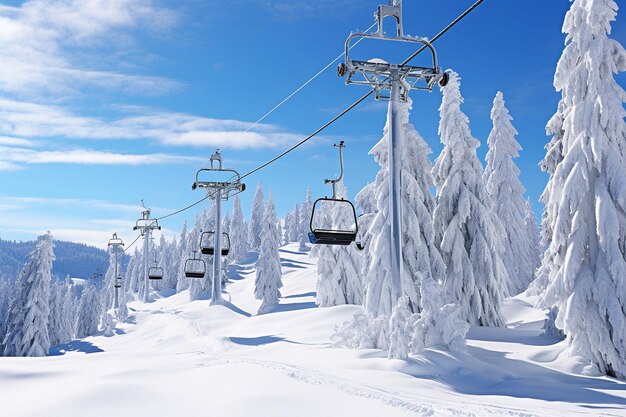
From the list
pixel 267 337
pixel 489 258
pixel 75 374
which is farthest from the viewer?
pixel 267 337

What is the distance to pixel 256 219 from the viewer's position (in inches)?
4998

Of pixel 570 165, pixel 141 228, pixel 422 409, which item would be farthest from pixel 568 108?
pixel 141 228

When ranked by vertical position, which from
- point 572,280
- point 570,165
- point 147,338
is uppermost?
point 570,165

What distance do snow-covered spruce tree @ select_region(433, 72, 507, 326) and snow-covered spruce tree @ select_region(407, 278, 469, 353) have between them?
12.1 metres

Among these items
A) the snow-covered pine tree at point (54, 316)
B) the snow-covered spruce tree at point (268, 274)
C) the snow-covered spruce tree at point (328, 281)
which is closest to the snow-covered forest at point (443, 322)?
the snow-covered spruce tree at point (328, 281)

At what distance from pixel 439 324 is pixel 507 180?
3373 cm

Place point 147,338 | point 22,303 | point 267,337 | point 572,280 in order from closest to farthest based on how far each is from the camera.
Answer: point 572,280 < point 267,337 < point 147,338 < point 22,303

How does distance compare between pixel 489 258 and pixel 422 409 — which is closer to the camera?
pixel 422 409

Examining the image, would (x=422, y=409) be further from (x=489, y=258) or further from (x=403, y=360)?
(x=489, y=258)

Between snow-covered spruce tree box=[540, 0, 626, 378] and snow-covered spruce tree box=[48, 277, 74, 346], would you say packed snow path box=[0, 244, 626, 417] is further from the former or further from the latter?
snow-covered spruce tree box=[48, 277, 74, 346]

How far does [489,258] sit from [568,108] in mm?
11313

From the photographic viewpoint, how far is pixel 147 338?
47844 mm

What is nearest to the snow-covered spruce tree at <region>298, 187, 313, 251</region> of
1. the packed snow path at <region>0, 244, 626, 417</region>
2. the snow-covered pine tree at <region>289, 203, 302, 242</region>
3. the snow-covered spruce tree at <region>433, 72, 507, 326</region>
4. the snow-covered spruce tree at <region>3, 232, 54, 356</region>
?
the snow-covered pine tree at <region>289, 203, 302, 242</region>

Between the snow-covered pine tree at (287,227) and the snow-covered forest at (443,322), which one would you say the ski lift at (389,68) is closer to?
the snow-covered forest at (443,322)
